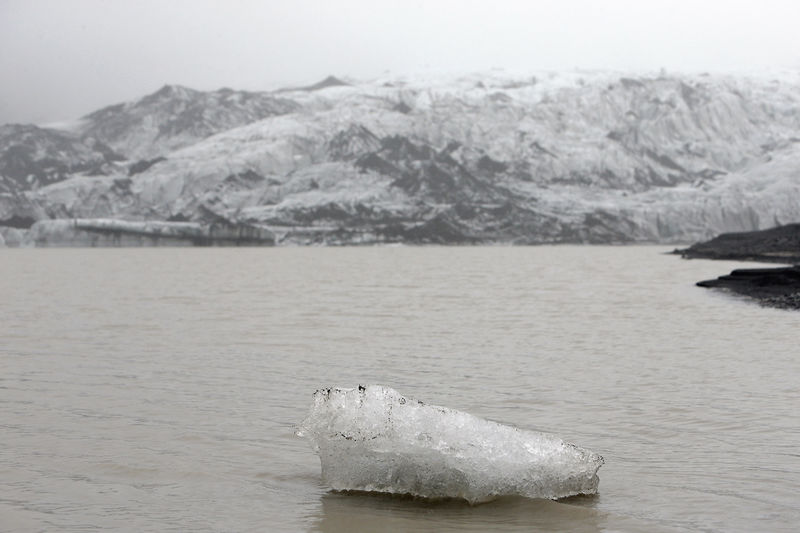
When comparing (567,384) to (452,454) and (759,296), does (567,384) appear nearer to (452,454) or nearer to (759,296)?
(452,454)

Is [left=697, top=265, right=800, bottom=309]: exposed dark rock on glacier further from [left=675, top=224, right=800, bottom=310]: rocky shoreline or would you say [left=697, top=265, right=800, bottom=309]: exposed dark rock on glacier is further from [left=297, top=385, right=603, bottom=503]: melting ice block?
[left=297, top=385, right=603, bottom=503]: melting ice block

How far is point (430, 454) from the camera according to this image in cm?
977

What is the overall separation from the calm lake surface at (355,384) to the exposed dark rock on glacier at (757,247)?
66021mm

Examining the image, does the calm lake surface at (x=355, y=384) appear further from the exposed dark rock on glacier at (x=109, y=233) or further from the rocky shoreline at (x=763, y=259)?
the exposed dark rock on glacier at (x=109, y=233)

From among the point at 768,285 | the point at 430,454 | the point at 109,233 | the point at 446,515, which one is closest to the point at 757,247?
the point at 768,285

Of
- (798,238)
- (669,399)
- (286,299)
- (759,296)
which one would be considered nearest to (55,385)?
(669,399)

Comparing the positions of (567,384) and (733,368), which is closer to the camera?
(567,384)

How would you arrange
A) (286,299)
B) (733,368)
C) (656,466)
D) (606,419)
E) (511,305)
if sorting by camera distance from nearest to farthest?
(656,466)
(606,419)
(733,368)
(511,305)
(286,299)

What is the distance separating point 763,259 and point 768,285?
54.4 m

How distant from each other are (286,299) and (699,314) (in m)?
16.9

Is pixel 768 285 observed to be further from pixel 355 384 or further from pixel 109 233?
pixel 109 233

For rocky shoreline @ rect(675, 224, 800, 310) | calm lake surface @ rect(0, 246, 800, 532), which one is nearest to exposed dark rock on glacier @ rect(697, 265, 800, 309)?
rocky shoreline @ rect(675, 224, 800, 310)

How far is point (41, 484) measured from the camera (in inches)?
392

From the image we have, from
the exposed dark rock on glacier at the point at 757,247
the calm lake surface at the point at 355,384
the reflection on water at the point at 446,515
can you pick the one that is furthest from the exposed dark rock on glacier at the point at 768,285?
the exposed dark rock on glacier at the point at 757,247
